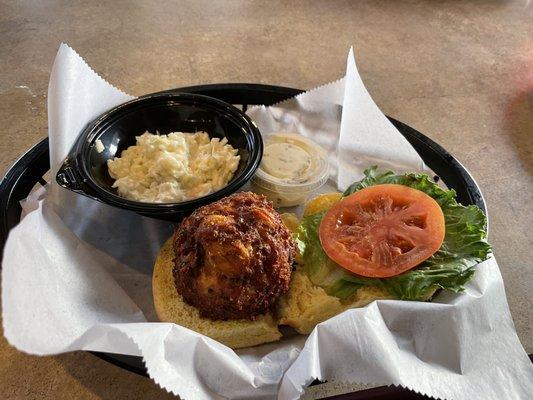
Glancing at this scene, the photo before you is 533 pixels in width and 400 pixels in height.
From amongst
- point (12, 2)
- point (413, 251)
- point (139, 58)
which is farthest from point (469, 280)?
point (12, 2)

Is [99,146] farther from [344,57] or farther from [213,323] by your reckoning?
[344,57]

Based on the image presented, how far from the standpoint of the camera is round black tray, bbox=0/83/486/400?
1.42 metres

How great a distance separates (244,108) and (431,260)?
3.90ft

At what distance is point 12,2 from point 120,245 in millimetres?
3321

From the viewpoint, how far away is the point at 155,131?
2.20m

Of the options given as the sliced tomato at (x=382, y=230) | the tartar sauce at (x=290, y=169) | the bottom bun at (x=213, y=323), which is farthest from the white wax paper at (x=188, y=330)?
the tartar sauce at (x=290, y=169)

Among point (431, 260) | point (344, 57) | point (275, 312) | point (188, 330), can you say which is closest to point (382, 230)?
point (431, 260)

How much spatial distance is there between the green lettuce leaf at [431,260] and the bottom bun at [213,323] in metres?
0.22

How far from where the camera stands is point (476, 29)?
14.0ft

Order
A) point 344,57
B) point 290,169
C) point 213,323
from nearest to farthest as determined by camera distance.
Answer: point 213,323
point 290,169
point 344,57

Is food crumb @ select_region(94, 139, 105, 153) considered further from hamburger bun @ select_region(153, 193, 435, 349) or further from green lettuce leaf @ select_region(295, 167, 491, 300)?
green lettuce leaf @ select_region(295, 167, 491, 300)

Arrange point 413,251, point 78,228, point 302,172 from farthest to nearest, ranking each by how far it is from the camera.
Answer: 1. point 302,172
2. point 78,228
3. point 413,251

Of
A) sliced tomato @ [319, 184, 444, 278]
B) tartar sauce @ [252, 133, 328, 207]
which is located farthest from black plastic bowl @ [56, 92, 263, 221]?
sliced tomato @ [319, 184, 444, 278]

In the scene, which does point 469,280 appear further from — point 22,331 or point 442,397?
point 22,331
